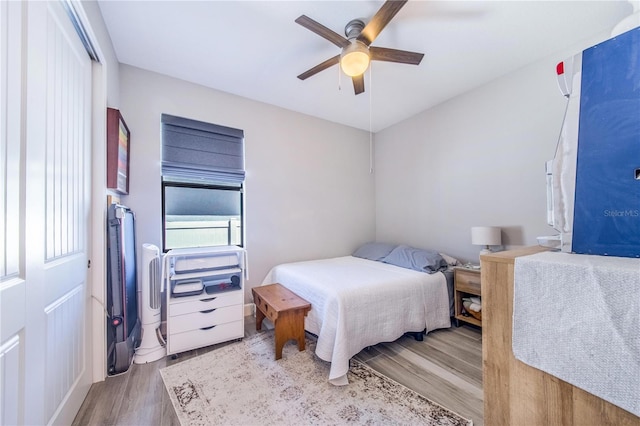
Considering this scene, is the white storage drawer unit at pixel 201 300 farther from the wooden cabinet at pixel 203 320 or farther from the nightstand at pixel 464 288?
the nightstand at pixel 464 288

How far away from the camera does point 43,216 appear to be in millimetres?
1090

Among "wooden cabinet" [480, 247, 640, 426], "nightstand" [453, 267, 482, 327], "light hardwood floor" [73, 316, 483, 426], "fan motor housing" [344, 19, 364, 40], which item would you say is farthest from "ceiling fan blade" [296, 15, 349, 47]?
"light hardwood floor" [73, 316, 483, 426]

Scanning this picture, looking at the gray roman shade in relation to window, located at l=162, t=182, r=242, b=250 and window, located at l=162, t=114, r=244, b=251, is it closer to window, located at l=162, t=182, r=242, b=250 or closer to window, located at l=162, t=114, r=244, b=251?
window, located at l=162, t=114, r=244, b=251

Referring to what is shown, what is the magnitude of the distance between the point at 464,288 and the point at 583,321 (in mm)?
2203

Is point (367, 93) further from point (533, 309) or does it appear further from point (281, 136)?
point (533, 309)

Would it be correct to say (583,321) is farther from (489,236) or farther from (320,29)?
(489,236)

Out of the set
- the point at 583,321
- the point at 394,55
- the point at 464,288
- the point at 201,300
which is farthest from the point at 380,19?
the point at 201,300

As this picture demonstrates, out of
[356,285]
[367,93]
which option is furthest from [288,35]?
[356,285]

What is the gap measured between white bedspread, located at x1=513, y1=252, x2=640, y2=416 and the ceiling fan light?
1692mm

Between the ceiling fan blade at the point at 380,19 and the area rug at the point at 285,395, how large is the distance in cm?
245

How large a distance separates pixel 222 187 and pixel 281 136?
104 cm

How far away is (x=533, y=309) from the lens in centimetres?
64

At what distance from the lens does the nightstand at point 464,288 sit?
240 centimetres

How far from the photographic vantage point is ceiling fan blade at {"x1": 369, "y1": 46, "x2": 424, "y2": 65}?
1.82 metres
